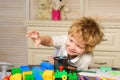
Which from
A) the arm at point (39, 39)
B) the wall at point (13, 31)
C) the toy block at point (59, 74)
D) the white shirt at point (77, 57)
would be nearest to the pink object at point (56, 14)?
the wall at point (13, 31)

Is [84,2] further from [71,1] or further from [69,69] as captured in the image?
[69,69]

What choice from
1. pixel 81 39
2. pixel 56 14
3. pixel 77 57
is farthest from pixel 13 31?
pixel 81 39

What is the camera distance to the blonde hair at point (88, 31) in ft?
3.87

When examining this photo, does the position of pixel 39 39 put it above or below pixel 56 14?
below

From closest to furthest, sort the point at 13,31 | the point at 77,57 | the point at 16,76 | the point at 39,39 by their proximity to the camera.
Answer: the point at 16,76, the point at 39,39, the point at 77,57, the point at 13,31

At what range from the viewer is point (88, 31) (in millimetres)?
1188

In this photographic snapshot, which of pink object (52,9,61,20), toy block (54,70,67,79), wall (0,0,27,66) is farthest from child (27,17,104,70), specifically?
wall (0,0,27,66)

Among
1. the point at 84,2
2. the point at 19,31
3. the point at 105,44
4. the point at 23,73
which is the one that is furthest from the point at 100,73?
the point at 19,31

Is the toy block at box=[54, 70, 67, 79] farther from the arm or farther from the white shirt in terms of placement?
the white shirt

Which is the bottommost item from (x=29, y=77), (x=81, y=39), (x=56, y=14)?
(x=29, y=77)

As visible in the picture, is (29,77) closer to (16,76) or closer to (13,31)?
(16,76)

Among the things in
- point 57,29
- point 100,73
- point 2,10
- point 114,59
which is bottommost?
point 114,59

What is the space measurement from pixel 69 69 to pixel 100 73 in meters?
0.20

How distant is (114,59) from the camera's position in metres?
2.34
